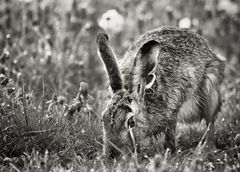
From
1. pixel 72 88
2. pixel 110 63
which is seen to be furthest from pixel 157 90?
pixel 72 88

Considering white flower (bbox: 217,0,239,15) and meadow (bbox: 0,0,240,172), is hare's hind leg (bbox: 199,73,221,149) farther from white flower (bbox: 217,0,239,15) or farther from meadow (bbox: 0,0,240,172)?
white flower (bbox: 217,0,239,15)

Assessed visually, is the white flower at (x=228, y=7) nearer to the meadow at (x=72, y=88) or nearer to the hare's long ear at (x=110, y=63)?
the meadow at (x=72, y=88)

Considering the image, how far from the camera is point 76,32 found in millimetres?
8812

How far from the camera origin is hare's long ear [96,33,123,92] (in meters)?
4.52

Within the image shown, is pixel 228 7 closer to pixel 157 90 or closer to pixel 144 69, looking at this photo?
pixel 157 90

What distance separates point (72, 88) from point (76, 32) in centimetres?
215

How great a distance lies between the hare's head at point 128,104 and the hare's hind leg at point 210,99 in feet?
3.48

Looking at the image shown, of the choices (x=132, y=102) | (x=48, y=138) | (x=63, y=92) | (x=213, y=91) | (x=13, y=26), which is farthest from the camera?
(x=13, y=26)

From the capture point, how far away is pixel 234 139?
5.23 m

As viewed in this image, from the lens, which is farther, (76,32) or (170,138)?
(76,32)

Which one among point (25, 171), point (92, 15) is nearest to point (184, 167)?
point (25, 171)

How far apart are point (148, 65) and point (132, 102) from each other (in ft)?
1.25

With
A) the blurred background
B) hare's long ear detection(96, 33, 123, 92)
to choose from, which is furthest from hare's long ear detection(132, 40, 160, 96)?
the blurred background

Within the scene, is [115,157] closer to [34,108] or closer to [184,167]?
[184,167]
